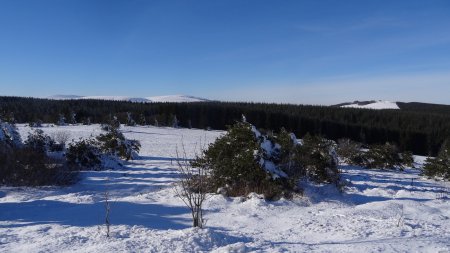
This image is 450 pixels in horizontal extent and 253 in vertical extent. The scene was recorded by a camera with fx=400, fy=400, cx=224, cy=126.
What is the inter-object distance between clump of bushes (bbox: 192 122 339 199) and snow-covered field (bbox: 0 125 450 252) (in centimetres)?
64

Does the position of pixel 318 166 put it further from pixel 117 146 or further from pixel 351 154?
pixel 351 154

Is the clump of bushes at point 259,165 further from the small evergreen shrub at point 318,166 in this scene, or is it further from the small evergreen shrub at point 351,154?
the small evergreen shrub at point 351,154

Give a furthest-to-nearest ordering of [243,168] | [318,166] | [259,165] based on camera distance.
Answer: [318,166] < [243,168] < [259,165]

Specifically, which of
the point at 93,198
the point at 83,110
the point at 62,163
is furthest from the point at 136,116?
the point at 93,198

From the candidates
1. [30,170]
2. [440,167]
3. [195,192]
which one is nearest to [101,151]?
[30,170]

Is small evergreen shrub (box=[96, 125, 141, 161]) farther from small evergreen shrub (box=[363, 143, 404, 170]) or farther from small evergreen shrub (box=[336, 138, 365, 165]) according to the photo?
small evergreen shrub (box=[363, 143, 404, 170])

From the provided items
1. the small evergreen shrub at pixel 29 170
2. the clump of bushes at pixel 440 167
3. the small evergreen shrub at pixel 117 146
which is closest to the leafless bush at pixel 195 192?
the small evergreen shrub at pixel 29 170

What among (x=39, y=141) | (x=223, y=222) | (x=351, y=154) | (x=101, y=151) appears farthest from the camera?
(x=351, y=154)

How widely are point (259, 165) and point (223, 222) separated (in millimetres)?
3208

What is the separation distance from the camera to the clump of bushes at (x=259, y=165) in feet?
37.4

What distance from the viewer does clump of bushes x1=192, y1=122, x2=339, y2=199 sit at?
11.4 metres

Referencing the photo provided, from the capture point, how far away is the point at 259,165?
1157 cm

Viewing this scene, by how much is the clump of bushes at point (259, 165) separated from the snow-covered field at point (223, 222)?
64 centimetres

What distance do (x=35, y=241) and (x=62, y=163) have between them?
32.1 feet
